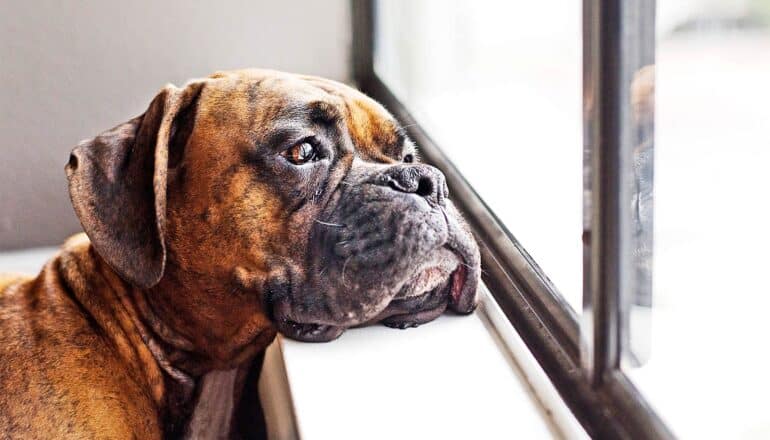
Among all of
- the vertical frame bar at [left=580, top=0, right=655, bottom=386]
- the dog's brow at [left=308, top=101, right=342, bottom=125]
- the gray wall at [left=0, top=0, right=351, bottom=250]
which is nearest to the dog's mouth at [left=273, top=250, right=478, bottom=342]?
the vertical frame bar at [left=580, top=0, right=655, bottom=386]

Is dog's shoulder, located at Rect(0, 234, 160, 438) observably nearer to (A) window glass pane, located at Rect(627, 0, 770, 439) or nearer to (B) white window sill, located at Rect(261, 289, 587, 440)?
(B) white window sill, located at Rect(261, 289, 587, 440)

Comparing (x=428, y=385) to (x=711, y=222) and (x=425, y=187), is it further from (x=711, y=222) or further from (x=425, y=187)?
(x=711, y=222)

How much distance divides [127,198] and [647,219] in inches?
35.2

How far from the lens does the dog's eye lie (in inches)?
66.2

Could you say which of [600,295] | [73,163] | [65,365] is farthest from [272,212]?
[600,295]

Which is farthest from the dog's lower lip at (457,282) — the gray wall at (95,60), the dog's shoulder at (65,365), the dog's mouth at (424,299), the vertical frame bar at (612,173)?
the gray wall at (95,60)

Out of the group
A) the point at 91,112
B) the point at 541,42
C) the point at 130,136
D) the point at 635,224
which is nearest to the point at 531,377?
the point at 635,224

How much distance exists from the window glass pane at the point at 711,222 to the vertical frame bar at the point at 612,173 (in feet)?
0.09

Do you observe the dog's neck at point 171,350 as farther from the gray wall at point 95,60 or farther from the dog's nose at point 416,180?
the gray wall at point 95,60

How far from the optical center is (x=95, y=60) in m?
3.01

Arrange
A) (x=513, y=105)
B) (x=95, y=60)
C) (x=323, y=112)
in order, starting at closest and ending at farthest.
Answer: (x=323, y=112), (x=513, y=105), (x=95, y=60)

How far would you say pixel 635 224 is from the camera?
143 cm

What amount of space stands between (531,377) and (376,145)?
1.73 ft

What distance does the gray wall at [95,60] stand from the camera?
2969 millimetres
